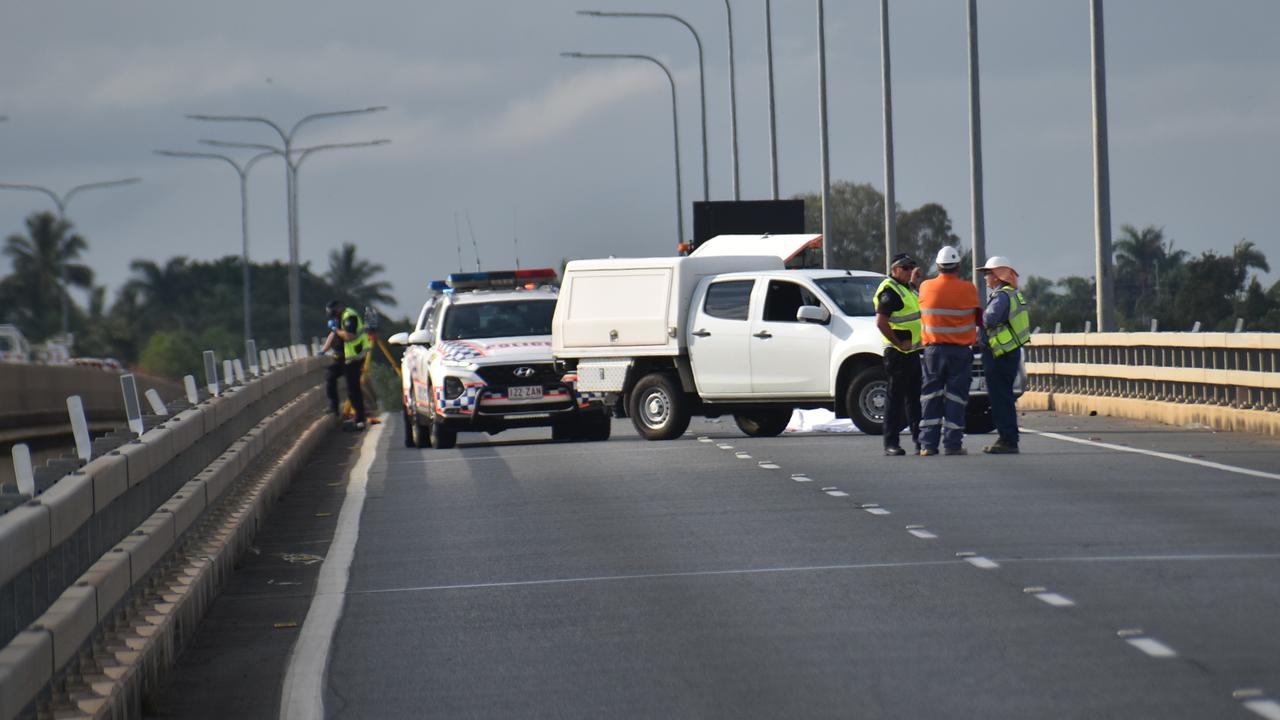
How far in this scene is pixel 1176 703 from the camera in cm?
761

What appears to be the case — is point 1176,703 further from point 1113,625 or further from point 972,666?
point 1113,625

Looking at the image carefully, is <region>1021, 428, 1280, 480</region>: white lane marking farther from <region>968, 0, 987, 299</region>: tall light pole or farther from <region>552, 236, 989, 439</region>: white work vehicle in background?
<region>968, 0, 987, 299</region>: tall light pole

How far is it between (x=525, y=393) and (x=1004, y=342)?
6.56 m

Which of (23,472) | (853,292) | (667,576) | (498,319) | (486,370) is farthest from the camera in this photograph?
(498,319)

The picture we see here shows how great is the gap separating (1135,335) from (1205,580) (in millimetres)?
17851

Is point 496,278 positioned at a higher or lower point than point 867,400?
higher

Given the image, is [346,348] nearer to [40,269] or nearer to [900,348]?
[900,348]

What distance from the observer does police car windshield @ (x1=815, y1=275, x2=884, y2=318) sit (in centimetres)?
2389

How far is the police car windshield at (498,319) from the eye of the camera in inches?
1024

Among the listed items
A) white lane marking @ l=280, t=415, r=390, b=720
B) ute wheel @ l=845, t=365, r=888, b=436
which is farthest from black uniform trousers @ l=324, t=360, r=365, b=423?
white lane marking @ l=280, t=415, r=390, b=720

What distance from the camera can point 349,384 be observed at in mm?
30703

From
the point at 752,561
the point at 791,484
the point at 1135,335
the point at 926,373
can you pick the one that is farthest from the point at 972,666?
the point at 1135,335

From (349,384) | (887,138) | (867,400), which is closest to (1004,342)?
(867,400)

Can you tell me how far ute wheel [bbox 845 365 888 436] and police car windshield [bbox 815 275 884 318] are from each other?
76cm
